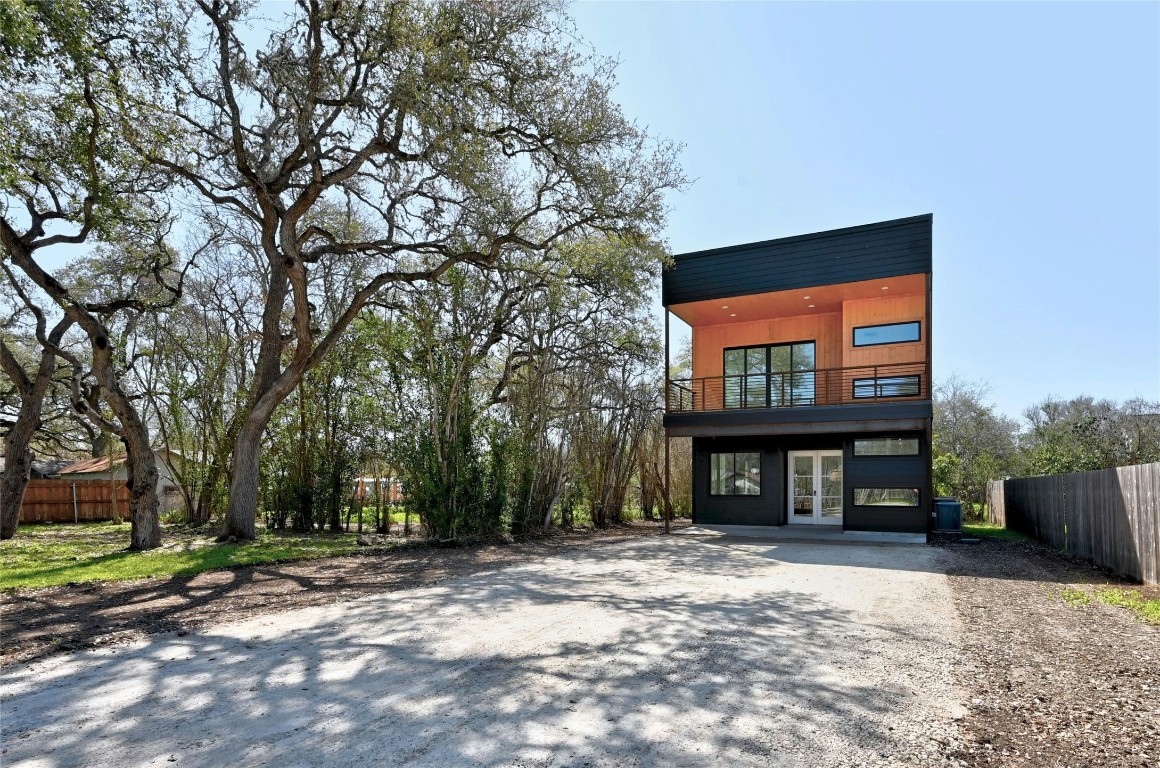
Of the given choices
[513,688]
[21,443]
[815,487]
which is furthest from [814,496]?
[21,443]

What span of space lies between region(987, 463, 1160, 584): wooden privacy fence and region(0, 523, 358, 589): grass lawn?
10.7m

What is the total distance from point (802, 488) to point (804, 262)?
5.14m

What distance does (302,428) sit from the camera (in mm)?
14039

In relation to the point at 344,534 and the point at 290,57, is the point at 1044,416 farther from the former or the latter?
the point at 290,57

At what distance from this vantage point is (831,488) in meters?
15.0

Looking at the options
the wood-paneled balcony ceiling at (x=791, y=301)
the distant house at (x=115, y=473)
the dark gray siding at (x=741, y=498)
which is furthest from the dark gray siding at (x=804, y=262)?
the distant house at (x=115, y=473)

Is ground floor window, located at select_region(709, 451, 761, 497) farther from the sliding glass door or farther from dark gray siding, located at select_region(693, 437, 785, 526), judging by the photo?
the sliding glass door

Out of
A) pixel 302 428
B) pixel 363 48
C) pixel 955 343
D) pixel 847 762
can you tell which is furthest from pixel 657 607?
pixel 955 343

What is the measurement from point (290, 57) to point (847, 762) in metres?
11.1

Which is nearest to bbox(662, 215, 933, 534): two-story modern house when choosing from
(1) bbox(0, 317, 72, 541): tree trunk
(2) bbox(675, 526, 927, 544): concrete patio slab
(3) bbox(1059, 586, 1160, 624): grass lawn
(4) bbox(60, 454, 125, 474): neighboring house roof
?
(2) bbox(675, 526, 927, 544): concrete patio slab

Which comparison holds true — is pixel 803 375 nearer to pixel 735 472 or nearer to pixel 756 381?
pixel 756 381

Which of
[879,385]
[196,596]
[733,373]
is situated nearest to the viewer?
[196,596]

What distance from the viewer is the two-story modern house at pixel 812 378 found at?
13.1m

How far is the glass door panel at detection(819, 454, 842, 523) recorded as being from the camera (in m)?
14.9
